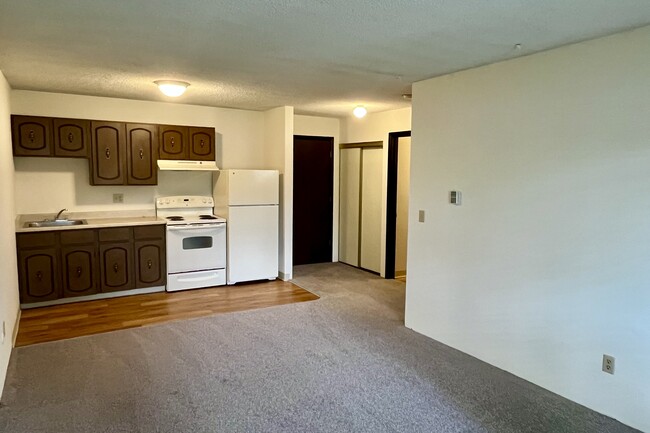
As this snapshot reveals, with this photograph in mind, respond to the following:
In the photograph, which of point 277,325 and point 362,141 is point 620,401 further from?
point 362,141

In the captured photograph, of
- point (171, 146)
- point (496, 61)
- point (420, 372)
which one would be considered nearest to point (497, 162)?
point (496, 61)

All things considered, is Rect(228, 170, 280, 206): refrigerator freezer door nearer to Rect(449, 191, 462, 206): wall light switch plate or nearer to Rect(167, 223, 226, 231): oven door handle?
Rect(167, 223, 226, 231): oven door handle

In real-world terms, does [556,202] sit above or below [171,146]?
below

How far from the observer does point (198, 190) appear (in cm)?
591

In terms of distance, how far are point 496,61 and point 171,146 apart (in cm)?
392

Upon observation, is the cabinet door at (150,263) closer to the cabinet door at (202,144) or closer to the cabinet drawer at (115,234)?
the cabinet drawer at (115,234)

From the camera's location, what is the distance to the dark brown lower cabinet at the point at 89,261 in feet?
14.6

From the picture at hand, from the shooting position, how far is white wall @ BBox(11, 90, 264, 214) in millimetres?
4832

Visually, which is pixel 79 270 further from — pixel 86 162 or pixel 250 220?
pixel 250 220

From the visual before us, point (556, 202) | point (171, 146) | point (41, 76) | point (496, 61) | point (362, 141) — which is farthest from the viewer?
point (362, 141)

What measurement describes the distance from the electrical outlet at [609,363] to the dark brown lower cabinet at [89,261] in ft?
14.8

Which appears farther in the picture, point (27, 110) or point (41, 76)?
point (27, 110)

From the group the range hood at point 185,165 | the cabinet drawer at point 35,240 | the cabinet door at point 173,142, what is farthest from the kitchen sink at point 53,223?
the cabinet door at point 173,142

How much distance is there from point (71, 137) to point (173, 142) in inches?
43.9
